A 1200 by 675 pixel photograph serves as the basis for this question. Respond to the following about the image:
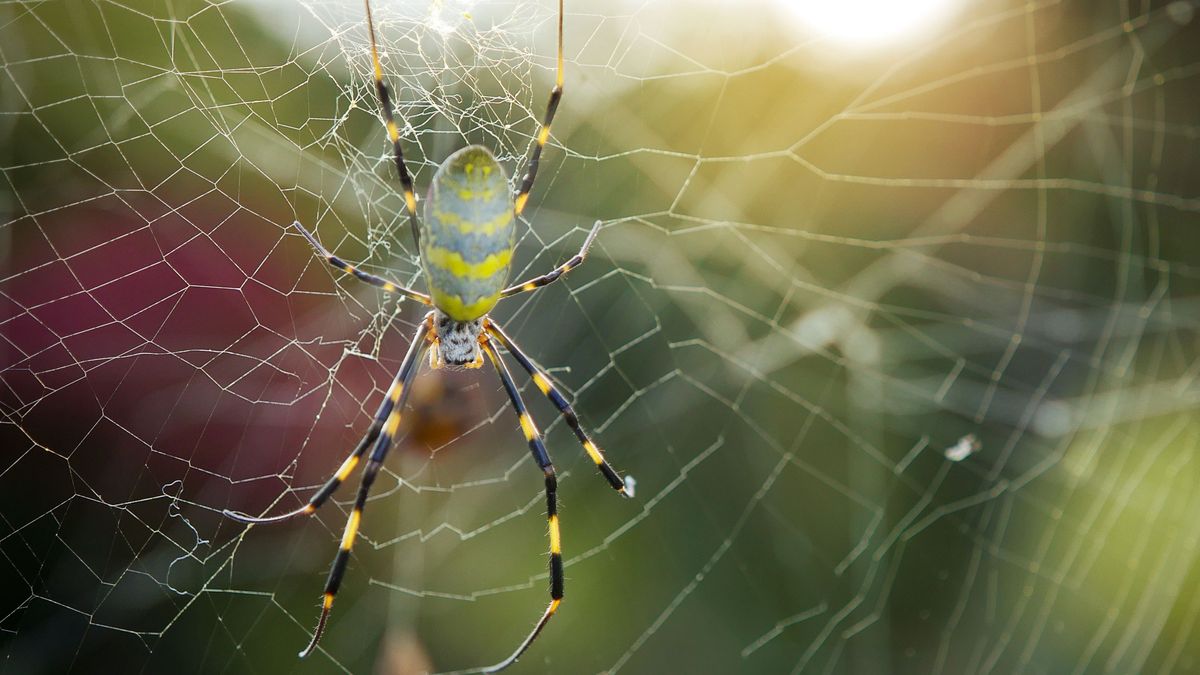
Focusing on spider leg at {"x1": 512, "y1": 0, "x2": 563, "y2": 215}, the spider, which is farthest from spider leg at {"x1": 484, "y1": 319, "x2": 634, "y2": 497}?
spider leg at {"x1": 512, "y1": 0, "x2": 563, "y2": 215}

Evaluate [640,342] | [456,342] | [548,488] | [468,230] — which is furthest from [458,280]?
[640,342]

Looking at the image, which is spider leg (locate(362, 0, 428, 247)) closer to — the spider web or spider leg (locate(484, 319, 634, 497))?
the spider web

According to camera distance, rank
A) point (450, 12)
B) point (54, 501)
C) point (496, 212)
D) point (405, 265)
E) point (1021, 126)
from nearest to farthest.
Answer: point (496, 212), point (54, 501), point (450, 12), point (405, 265), point (1021, 126)

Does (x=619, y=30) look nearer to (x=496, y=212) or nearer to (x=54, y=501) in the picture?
(x=496, y=212)

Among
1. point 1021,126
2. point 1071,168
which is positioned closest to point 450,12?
point 1021,126

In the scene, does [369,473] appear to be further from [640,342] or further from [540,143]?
[640,342]
